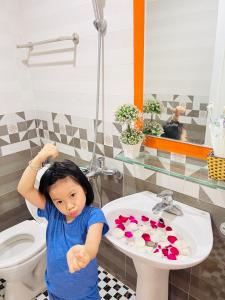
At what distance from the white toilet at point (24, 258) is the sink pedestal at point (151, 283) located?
68 centimetres

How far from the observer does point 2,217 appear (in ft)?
5.95

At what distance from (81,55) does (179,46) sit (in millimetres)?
572

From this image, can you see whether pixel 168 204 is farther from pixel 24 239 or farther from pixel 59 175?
pixel 24 239

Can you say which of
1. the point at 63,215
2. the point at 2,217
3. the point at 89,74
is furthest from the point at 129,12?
the point at 2,217

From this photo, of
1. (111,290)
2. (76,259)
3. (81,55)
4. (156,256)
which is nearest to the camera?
(76,259)

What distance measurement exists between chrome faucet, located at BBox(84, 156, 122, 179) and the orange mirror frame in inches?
11.2

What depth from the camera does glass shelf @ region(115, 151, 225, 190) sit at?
949 millimetres

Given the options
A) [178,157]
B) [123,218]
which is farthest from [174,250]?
[178,157]

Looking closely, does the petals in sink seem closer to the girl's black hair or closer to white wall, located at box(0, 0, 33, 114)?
the girl's black hair

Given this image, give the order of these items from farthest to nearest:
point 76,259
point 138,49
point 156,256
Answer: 1. point 138,49
2. point 156,256
3. point 76,259

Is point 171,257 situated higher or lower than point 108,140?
lower

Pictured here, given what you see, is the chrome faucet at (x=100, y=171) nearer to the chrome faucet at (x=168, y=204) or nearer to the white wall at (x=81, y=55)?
the white wall at (x=81, y=55)

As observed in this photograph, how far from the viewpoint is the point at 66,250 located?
3.16 feet

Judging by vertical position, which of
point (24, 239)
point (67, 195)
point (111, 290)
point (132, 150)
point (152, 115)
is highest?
point (152, 115)
